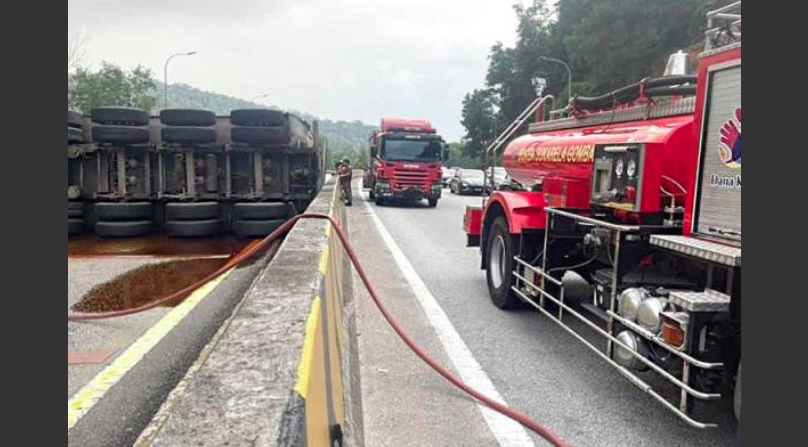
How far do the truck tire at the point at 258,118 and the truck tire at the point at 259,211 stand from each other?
4.55ft

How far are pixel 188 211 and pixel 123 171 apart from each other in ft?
4.43

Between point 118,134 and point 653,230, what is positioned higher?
point 118,134

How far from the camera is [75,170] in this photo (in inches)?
400

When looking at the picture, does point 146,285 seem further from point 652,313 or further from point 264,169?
point 652,313

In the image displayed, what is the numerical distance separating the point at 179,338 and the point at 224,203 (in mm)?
5798

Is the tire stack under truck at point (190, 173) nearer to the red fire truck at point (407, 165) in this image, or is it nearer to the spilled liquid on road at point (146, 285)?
the spilled liquid on road at point (146, 285)

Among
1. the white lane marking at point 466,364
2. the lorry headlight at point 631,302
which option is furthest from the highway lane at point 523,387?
the lorry headlight at point 631,302

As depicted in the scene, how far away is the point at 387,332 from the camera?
231 inches

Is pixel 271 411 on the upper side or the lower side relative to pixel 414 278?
upper

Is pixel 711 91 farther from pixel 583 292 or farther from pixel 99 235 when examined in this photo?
pixel 99 235

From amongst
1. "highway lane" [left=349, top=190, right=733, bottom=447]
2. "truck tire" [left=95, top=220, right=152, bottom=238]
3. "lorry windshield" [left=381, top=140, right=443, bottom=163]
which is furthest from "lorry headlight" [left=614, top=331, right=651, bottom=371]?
"lorry windshield" [left=381, top=140, right=443, bottom=163]

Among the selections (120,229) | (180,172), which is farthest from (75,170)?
(180,172)

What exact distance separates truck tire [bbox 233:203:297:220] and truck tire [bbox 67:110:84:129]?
290cm

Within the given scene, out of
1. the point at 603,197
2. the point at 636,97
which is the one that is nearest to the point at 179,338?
the point at 603,197
